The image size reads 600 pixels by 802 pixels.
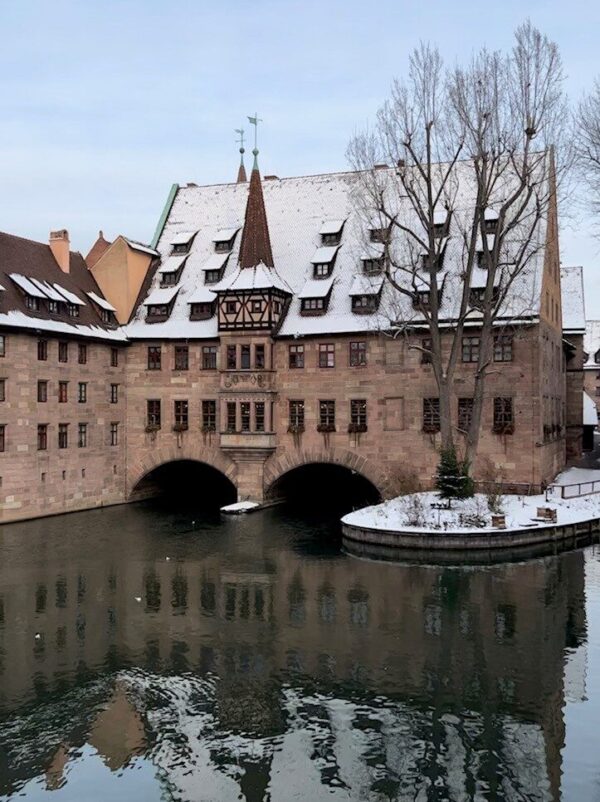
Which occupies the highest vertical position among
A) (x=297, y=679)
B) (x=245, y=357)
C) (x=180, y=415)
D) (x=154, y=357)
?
(x=154, y=357)

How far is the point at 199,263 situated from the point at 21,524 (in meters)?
16.4

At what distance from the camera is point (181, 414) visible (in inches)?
1555

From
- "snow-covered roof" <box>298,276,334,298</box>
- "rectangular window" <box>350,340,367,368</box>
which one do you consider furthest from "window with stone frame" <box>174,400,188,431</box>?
"rectangular window" <box>350,340,367,368</box>

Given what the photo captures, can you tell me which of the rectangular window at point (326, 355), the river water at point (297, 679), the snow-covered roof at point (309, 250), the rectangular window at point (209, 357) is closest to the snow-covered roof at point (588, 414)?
the snow-covered roof at point (309, 250)

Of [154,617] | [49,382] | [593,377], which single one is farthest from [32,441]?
[593,377]

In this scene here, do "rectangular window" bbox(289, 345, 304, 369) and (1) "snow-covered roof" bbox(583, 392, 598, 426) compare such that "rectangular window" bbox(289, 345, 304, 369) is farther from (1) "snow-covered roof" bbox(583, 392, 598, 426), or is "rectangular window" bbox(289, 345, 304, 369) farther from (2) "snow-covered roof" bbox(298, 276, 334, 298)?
(1) "snow-covered roof" bbox(583, 392, 598, 426)

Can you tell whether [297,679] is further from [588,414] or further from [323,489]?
[588,414]

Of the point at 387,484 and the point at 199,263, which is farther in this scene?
the point at 199,263

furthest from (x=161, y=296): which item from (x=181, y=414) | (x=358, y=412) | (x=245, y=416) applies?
(x=358, y=412)

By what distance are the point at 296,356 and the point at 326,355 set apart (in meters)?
1.43

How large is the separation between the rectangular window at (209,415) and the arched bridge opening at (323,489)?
4.07 m

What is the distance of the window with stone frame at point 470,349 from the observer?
3481cm

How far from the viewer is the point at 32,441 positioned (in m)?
34.0

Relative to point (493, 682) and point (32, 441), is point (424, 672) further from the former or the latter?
point (32, 441)
